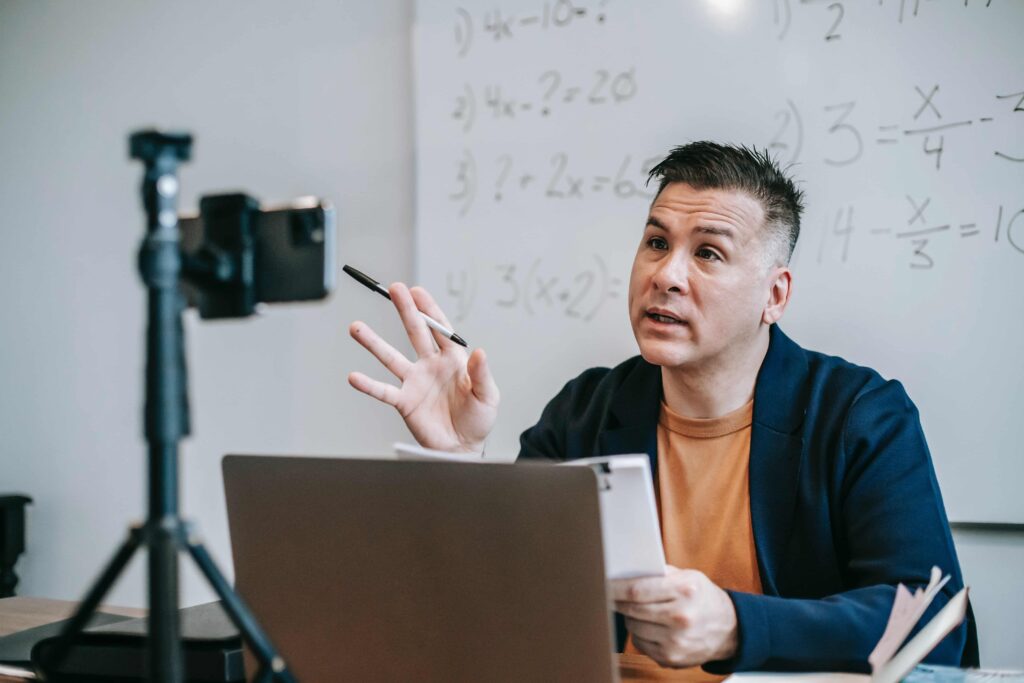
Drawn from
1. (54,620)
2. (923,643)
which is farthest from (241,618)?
(54,620)

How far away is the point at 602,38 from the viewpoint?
6.56 feet

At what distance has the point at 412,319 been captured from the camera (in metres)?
1.34

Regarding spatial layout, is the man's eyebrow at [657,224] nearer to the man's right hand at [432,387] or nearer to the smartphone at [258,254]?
the man's right hand at [432,387]

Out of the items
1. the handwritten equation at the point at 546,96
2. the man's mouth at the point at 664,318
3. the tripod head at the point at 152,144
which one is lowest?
the man's mouth at the point at 664,318

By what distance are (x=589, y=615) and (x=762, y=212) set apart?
2.88 feet

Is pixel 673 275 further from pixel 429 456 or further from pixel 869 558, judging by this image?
pixel 429 456

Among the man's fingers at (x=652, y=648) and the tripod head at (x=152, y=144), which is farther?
the man's fingers at (x=652, y=648)

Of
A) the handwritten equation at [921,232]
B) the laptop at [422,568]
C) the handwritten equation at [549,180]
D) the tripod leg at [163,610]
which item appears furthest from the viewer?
the handwritten equation at [549,180]

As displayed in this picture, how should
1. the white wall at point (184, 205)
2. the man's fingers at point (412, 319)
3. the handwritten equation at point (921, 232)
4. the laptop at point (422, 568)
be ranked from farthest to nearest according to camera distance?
the white wall at point (184, 205) → the handwritten equation at point (921, 232) → the man's fingers at point (412, 319) → the laptop at point (422, 568)

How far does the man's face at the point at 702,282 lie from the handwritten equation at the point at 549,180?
55 centimetres

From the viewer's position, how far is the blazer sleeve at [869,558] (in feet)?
3.14

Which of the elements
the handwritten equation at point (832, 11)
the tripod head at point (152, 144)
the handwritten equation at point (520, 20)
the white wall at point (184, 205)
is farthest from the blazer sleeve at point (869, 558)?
the white wall at point (184, 205)

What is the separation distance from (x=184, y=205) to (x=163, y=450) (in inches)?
81.9

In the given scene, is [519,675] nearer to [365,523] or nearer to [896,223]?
[365,523]
